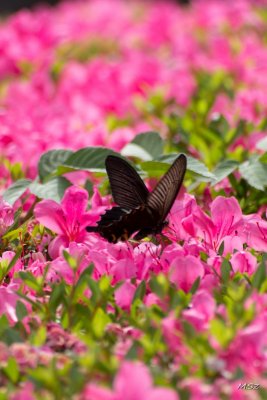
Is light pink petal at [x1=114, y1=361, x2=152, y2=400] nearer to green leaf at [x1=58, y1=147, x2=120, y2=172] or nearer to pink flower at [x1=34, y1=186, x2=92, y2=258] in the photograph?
pink flower at [x1=34, y1=186, x2=92, y2=258]

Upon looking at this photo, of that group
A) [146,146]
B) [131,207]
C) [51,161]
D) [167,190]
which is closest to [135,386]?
[167,190]

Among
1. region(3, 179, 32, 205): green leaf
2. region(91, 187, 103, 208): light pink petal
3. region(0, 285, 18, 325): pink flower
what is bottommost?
region(0, 285, 18, 325): pink flower

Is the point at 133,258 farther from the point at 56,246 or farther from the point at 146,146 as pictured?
the point at 146,146

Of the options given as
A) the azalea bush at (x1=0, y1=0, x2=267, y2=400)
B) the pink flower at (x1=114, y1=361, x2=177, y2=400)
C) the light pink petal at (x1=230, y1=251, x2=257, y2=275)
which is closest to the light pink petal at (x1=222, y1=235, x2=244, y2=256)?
the azalea bush at (x1=0, y1=0, x2=267, y2=400)

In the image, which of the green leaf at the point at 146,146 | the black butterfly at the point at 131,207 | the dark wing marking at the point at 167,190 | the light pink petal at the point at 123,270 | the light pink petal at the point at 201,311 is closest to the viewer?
the light pink petal at the point at 201,311

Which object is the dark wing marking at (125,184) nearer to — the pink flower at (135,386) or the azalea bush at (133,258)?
the azalea bush at (133,258)

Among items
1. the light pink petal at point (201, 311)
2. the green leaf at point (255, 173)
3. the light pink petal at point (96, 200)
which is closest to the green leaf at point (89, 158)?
the light pink petal at point (96, 200)

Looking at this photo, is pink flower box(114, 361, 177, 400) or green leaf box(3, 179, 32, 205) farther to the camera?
green leaf box(3, 179, 32, 205)

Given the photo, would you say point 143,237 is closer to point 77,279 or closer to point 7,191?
point 77,279
